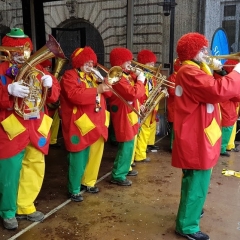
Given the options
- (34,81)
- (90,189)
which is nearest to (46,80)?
(34,81)

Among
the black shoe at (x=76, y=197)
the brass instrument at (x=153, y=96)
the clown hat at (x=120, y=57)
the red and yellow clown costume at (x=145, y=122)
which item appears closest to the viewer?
the black shoe at (x=76, y=197)

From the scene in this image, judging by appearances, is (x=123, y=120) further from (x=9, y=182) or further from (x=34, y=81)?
(x=9, y=182)

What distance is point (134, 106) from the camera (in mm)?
4488

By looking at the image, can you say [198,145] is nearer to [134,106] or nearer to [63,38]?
[134,106]

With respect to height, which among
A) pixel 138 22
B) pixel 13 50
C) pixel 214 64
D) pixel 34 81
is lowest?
pixel 34 81

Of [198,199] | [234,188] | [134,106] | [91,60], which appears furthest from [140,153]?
[198,199]

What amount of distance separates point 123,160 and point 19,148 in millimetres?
1608

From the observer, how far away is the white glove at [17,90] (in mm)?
2959

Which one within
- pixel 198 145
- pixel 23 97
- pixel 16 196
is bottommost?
pixel 16 196

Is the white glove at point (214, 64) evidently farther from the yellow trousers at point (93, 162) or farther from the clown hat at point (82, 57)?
the yellow trousers at point (93, 162)

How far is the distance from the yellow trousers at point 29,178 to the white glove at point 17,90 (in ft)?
1.78

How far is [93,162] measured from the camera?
4.05 m

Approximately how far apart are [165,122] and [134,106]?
2.91 meters

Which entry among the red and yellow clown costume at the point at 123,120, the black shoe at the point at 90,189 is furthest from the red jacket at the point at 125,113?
the black shoe at the point at 90,189
